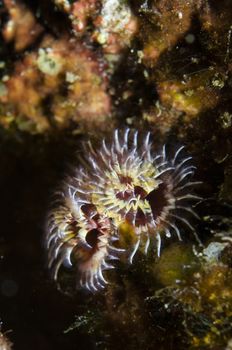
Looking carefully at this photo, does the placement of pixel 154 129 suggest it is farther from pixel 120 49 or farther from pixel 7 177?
pixel 7 177

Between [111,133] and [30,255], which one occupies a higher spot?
[111,133]

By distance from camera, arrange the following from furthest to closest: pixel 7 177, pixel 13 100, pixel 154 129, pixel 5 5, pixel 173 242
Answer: pixel 7 177 < pixel 13 100 < pixel 5 5 < pixel 154 129 < pixel 173 242

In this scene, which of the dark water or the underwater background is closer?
the underwater background

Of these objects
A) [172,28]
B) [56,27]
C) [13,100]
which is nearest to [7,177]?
[13,100]

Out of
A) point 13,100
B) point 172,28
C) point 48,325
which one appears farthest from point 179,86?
point 48,325

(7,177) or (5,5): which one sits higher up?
(5,5)

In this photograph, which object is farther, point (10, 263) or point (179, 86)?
point (10, 263)

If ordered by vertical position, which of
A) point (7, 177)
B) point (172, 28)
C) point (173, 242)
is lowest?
point (173, 242)

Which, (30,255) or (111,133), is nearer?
(111,133)

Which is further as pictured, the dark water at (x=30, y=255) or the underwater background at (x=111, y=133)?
the dark water at (x=30, y=255)

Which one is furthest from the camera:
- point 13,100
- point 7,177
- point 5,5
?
point 7,177
